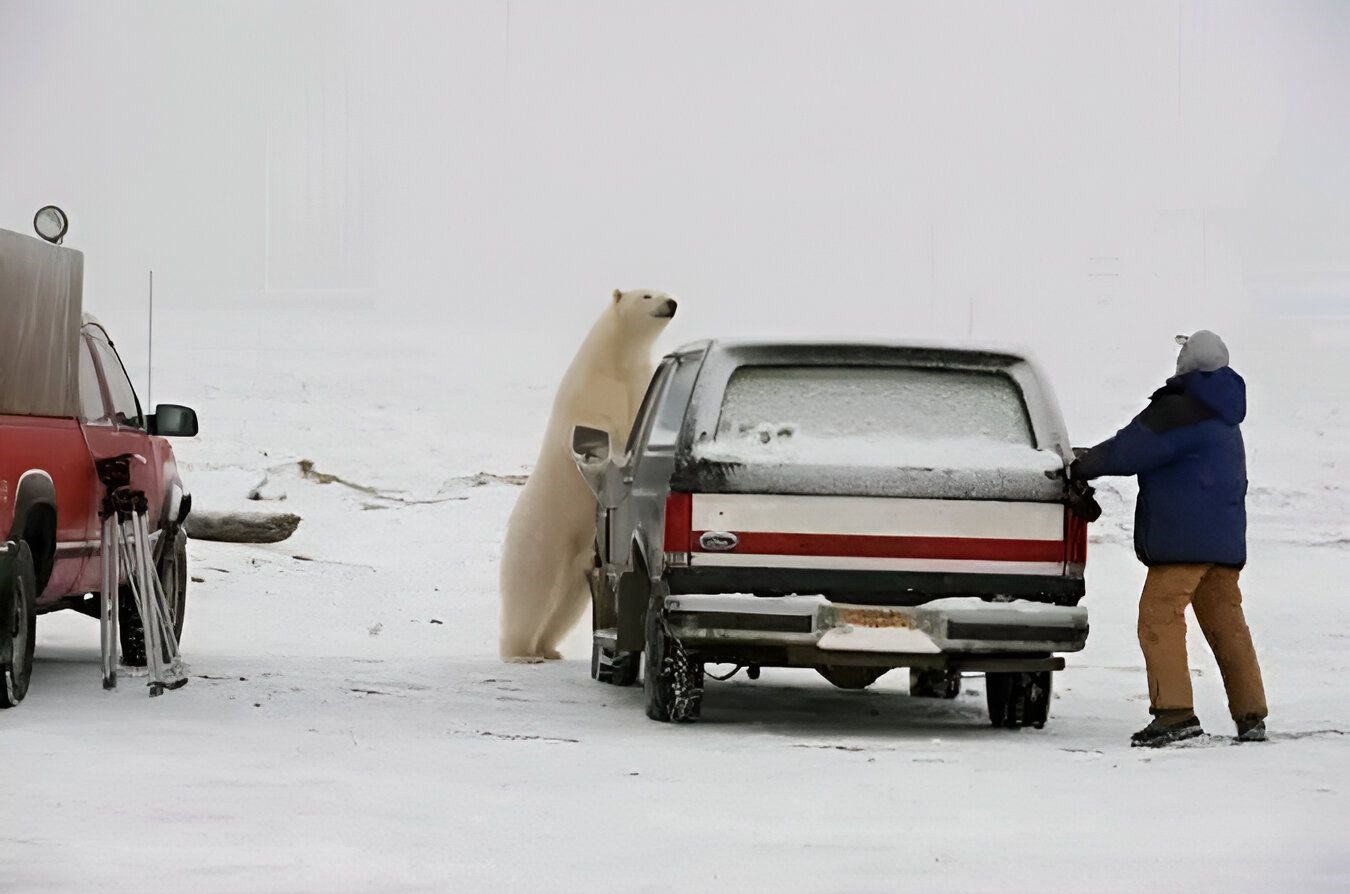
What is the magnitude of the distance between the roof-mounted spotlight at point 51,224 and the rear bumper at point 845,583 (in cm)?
343

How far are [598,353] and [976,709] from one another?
11.5 ft

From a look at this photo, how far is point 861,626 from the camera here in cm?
823

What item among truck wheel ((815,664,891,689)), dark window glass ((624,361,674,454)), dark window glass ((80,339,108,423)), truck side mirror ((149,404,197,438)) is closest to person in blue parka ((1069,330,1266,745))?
truck wheel ((815,664,891,689))

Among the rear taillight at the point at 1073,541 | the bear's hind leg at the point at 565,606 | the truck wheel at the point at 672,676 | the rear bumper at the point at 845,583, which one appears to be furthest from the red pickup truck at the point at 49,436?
the rear taillight at the point at 1073,541

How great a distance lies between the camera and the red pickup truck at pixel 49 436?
29.0 ft

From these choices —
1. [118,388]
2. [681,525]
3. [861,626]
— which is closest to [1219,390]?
[861,626]

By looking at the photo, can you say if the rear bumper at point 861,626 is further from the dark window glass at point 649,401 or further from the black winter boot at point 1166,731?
the dark window glass at point 649,401

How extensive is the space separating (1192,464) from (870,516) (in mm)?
1308

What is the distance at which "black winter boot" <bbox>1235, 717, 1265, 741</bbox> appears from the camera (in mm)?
8586

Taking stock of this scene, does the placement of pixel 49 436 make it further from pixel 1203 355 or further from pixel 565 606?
pixel 1203 355

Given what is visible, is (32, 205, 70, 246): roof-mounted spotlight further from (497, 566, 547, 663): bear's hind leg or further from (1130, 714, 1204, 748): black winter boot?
(1130, 714, 1204, 748): black winter boot

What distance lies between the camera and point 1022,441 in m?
8.66

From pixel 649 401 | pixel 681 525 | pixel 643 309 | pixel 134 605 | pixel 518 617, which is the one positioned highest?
pixel 643 309

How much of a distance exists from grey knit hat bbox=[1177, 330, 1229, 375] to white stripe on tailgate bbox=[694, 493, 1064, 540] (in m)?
0.79
